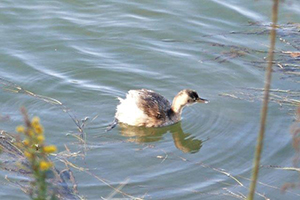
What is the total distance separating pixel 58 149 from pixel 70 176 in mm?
657

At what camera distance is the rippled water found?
6957 millimetres

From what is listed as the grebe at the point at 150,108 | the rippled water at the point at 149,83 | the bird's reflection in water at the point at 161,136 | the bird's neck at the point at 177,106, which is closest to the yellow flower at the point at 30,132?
the rippled water at the point at 149,83

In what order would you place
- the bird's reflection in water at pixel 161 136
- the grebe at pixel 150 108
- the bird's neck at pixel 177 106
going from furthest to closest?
the bird's neck at pixel 177 106, the grebe at pixel 150 108, the bird's reflection in water at pixel 161 136

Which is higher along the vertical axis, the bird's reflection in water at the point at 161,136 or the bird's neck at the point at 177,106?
the bird's neck at the point at 177,106

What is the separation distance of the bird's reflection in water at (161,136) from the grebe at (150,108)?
6cm

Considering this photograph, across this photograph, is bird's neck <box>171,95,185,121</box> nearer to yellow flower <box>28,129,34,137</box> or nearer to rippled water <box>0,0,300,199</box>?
rippled water <box>0,0,300,199</box>

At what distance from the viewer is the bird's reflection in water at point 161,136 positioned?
7.70 metres

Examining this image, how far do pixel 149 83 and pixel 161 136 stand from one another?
1069 mm

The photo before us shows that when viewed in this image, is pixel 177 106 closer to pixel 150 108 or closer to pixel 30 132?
pixel 150 108

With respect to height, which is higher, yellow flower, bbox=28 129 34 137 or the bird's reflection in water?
the bird's reflection in water

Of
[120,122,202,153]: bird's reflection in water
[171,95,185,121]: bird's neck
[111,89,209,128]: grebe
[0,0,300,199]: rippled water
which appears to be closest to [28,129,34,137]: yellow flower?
[0,0,300,199]: rippled water

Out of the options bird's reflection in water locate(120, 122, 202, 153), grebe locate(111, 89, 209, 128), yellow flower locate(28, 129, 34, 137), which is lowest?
yellow flower locate(28, 129, 34, 137)

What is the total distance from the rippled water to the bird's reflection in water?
0.04ft

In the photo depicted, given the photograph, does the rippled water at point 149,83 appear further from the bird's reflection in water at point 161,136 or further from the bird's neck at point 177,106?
the bird's neck at point 177,106
